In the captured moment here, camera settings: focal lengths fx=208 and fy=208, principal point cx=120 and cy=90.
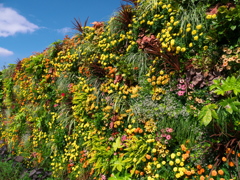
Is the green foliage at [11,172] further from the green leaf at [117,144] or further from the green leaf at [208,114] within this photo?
the green leaf at [208,114]

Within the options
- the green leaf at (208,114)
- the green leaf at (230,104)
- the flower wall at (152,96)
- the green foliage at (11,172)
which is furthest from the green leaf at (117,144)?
the green foliage at (11,172)

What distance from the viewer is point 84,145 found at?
462 centimetres

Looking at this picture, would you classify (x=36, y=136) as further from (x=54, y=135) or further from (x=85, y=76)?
(x=85, y=76)

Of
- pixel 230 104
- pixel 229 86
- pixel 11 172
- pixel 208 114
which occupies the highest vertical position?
pixel 229 86

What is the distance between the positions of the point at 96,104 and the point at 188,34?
224 centimetres

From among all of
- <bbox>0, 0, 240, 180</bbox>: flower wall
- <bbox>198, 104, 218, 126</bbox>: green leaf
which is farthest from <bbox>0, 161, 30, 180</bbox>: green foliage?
<bbox>198, 104, 218, 126</bbox>: green leaf

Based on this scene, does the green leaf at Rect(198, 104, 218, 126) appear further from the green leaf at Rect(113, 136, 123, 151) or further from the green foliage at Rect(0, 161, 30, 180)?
the green foliage at Rect(0, 161, 30, 180)

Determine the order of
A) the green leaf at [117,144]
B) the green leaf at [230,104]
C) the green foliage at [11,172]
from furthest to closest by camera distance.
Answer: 1. the green foliage at [11,172]
2. the green leaf at [117,144]
3. the green leaf at [230,104]

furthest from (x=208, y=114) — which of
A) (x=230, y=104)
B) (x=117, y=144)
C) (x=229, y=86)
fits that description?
(x=117, y=144)

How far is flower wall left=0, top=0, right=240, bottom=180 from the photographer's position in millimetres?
2623

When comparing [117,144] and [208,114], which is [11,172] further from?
[208,114]

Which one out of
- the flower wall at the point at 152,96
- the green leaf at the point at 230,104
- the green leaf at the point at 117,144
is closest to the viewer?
the green leaf at the point at 230,104

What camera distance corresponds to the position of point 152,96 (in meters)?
3.37

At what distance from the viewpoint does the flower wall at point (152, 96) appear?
2.62 metres
